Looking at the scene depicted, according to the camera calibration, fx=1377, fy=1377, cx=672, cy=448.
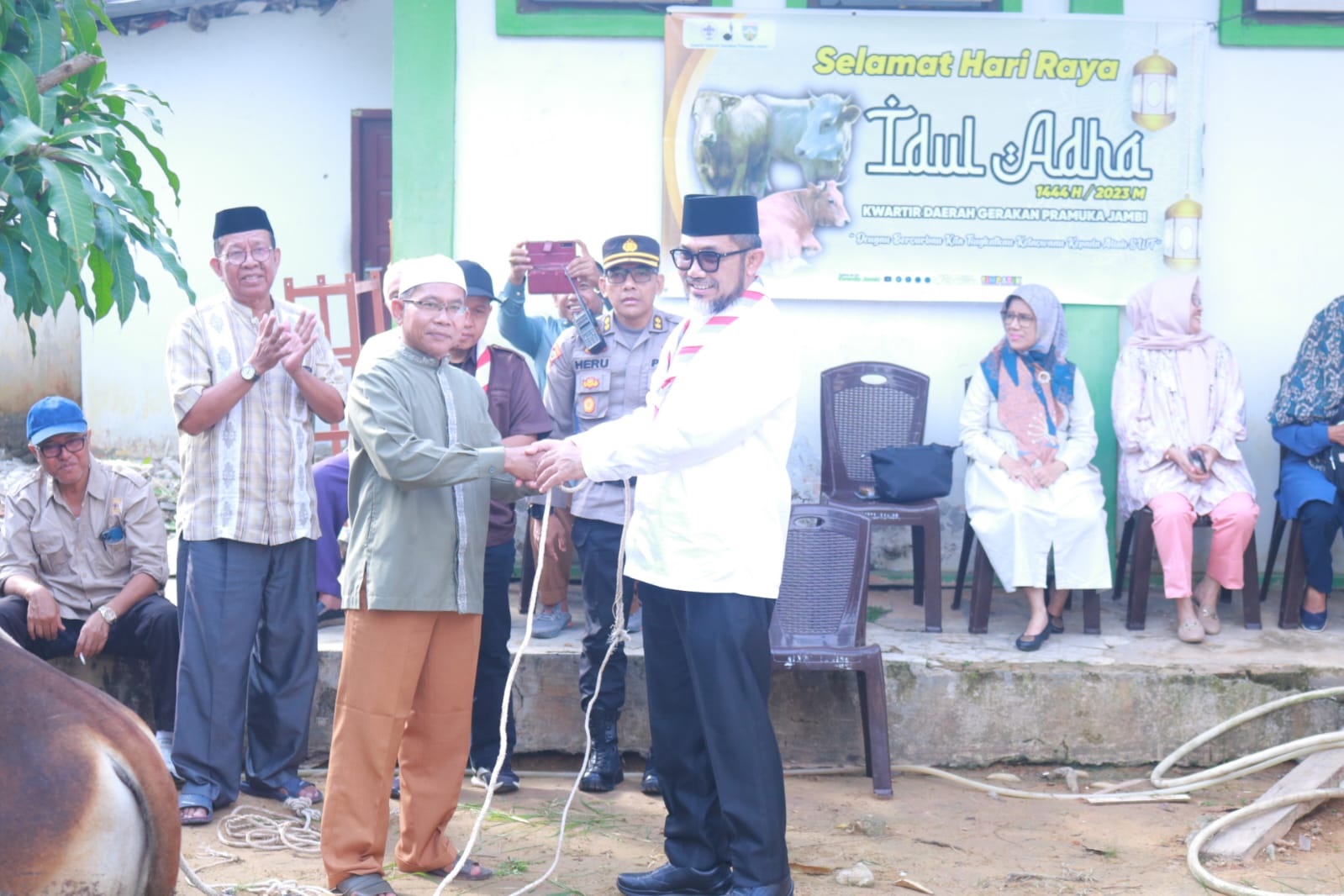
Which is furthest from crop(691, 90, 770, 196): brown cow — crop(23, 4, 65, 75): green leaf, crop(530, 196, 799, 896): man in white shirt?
crop(23, 4, 65, 75): green leaf

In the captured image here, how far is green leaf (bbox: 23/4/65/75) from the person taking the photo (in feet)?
9.91

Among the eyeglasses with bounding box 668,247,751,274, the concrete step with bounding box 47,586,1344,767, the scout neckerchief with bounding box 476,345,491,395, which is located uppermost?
the eyeglasses with bounding box 668,247,751,274

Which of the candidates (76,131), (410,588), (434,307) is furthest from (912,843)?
(76,131)

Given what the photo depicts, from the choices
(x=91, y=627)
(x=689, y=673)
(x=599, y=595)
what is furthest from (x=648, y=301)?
(x=91, y=627)

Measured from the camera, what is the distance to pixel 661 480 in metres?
4.14

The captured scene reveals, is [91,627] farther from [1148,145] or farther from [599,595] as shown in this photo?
[1148,145]

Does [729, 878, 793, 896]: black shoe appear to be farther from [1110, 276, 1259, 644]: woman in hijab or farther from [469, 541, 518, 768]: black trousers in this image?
[1110, 276, 1259, 644]: woman in hijab

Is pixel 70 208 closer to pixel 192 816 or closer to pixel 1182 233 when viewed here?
pixel 192 816

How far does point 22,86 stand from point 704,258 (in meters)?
1.92

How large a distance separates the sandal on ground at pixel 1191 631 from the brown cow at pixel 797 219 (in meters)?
2.41

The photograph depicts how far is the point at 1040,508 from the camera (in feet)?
19.9

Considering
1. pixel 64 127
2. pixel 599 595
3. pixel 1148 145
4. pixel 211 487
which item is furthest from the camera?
pixel 1148 145

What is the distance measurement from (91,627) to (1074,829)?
3708mm

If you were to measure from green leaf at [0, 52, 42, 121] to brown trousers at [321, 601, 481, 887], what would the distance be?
69.6 inches
